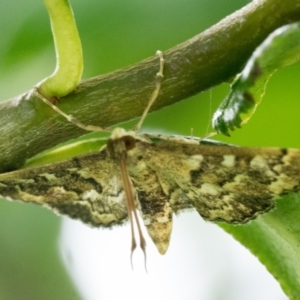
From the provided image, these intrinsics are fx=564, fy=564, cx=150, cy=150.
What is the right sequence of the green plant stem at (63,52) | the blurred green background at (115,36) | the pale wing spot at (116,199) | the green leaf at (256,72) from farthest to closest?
the blurred green background at (115,36)
the pale wing spot at (116,199)
the green plant stem at (63,52)
the green leaf at (256,72)

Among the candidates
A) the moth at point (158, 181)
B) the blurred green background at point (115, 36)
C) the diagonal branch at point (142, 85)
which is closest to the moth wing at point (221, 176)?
the moth at point (158, 181)

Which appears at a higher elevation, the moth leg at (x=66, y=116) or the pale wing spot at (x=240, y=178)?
the moth leg at (x=66, y=116)

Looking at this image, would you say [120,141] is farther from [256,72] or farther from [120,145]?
[256,72]

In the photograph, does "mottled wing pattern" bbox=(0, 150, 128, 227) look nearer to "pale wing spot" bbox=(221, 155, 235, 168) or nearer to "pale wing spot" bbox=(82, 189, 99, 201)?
"pale wing spot" bbox=(82, 189, 99, 201)

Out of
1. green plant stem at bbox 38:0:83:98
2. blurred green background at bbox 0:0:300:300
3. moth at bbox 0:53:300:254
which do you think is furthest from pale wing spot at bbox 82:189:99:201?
blurred green background at bbox 0:0:300:300

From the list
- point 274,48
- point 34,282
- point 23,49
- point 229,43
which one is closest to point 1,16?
point 23,49

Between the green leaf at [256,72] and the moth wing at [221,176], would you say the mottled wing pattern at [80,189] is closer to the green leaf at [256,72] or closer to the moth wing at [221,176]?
the moth wing at [221,176]

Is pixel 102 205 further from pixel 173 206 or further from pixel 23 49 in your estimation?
pixel 23 49
